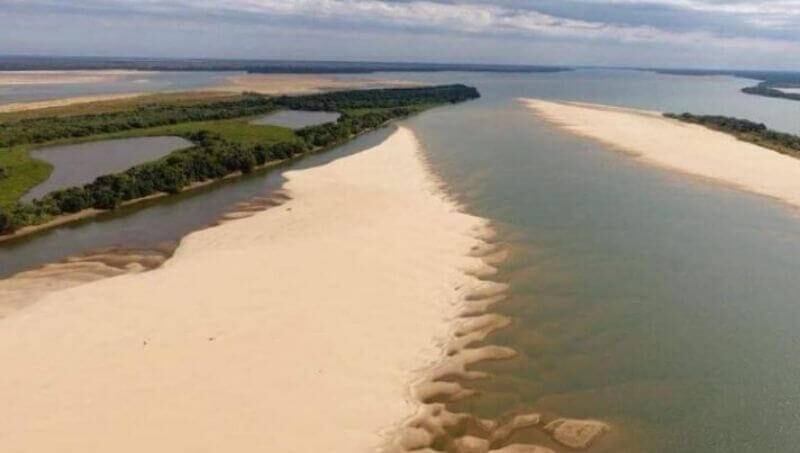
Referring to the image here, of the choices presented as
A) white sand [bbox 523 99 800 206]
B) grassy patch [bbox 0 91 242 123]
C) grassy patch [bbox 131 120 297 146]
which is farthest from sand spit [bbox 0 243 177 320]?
grassy patch [bbox 0 91 242 123]

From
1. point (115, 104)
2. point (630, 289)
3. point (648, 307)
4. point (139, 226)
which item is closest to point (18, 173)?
point (139, 226)

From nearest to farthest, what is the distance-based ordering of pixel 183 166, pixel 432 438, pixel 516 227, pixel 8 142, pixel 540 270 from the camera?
pixel 432 438, pixel 540 270, pixel 516 227, pixel 183 166, pixel 8 142

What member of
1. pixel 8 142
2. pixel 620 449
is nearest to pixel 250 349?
pixel 620 449

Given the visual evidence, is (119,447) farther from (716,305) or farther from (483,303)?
(716,305)

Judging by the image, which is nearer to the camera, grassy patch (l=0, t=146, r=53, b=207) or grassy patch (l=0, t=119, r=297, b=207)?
grassy patch (l=0, t=146, r=53, b=207)

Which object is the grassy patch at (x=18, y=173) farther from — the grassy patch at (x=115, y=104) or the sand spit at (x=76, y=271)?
the grassy patch at (x=115, y=104)

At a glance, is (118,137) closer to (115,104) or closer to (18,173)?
(18,173)

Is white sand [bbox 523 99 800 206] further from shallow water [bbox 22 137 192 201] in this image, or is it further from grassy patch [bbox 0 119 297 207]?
shallow water [bbox 22 137 192 201]
